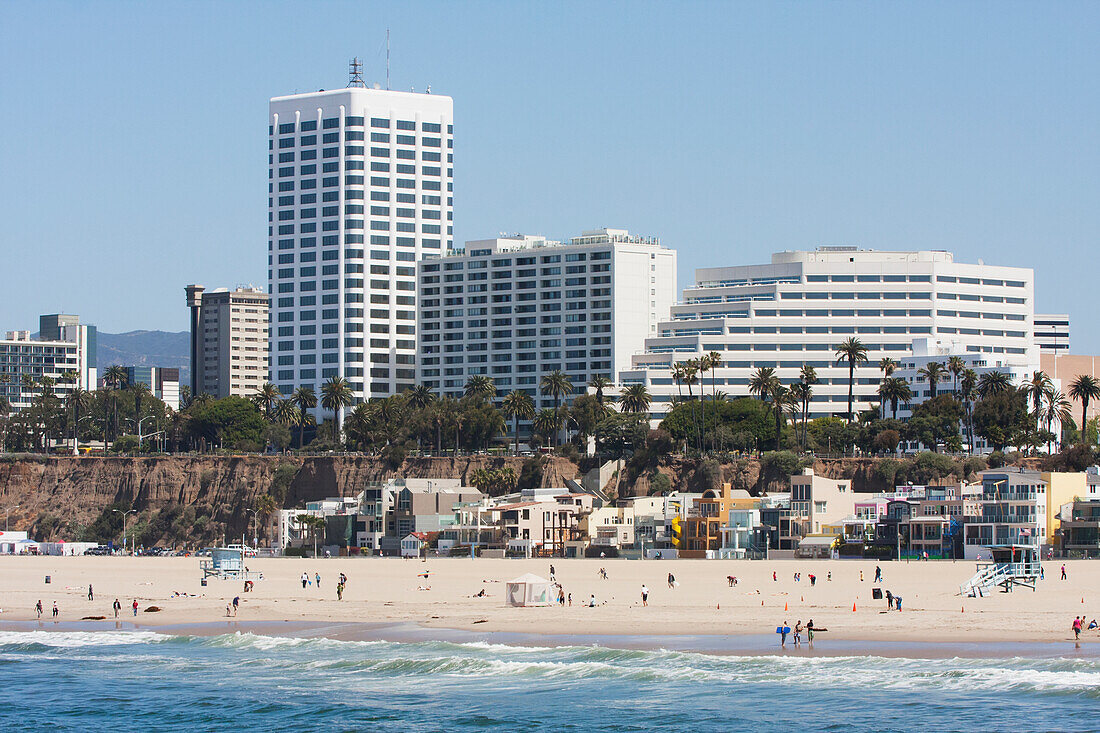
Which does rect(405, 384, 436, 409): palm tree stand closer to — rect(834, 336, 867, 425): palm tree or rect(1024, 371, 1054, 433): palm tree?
rect(834, 336, 867, 425): palm tree

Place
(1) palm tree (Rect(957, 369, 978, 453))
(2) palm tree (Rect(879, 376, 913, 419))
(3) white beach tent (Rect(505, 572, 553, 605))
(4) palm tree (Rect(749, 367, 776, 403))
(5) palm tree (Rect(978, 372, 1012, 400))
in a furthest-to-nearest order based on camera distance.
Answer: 1. (4) palm tree (Rect(749, 367, 776, 403))
2. (5) palm tree (Rect(978, 372, 1012, 400))
3. (2) palm tree (Rect(879, 376, 913, 419))
4. (1) palm tree (Rect(957, 369, 978, 453))
5. (3) white beach tent (Rect(505, 572, 553, 605))

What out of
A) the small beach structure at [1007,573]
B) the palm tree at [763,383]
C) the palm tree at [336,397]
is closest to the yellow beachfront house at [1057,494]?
the small beach structure at [1007,573]

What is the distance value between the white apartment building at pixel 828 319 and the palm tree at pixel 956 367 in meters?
12.0

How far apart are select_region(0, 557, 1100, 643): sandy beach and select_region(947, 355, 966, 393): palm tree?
55.6 m

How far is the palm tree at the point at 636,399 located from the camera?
16150 centimetres

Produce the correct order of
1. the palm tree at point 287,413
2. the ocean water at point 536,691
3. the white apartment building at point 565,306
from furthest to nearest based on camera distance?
the white apartment building at point 565,306 < the palm tree at point 287,413 < the ocean water at point 536,691

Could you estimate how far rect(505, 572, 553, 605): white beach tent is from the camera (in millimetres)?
77875

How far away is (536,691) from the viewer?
184ft

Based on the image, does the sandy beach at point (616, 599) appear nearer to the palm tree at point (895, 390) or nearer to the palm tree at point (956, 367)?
the palm tree at point (895, 390)

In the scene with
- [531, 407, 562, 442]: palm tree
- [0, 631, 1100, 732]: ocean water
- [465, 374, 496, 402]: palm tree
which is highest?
[465, 374, 496, 402]: palm tree

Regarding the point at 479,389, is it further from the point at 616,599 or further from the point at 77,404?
the point at 616,599

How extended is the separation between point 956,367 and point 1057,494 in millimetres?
46874

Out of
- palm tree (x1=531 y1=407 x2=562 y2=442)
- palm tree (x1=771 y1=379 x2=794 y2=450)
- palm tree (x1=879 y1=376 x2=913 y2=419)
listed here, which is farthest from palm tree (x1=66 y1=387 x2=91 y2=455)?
palm tree (x1=879 y1=376 x2=913 y2=419)

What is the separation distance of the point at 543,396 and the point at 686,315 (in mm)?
20806
